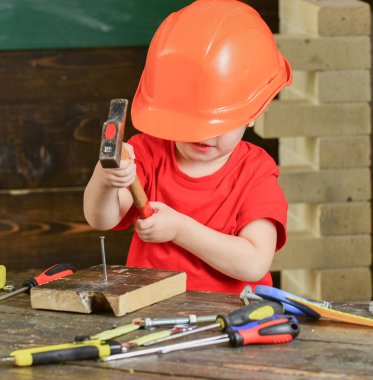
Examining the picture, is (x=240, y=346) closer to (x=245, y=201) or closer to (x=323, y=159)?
(x=245, y=201)

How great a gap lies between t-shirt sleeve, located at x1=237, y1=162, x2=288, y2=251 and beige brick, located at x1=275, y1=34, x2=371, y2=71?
1292mm

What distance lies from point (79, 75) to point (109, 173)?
6.33ft

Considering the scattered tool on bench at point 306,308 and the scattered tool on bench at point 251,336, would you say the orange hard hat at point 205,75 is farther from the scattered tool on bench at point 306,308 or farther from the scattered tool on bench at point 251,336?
the scattered tool on bench at point 251,336

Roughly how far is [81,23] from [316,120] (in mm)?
948

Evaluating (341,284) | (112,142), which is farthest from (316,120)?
(112,142)

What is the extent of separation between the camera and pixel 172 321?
5.73ft

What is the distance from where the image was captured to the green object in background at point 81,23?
3713 mm

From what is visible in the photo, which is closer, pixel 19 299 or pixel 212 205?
pixel 19 299

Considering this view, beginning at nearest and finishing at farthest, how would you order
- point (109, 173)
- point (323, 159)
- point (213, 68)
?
point (109, 173) < point (213, 68) < point (323, 159)

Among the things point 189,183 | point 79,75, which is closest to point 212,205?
point 189,183

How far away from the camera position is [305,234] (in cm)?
372

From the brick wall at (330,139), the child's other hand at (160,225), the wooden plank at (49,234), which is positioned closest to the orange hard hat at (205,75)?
the child's other hand at (160,225)

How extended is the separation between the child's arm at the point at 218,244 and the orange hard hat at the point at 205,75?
0.18 m

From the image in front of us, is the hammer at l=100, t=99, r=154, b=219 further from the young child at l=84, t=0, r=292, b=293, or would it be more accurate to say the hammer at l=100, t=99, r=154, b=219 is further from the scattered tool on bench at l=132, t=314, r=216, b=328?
the scattered tool on bench at l=132, t=314, r=216, b=328
